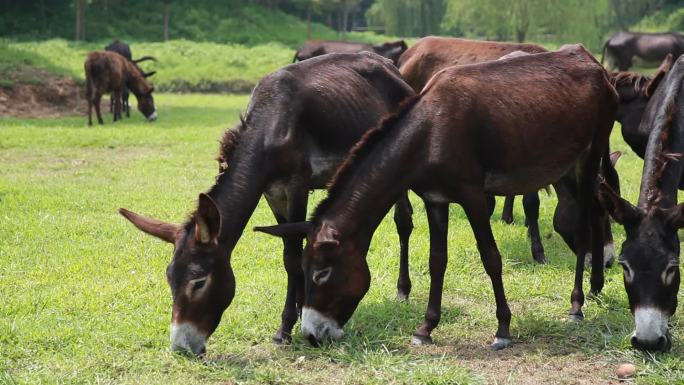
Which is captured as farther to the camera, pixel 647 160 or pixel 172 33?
pixel 172 33

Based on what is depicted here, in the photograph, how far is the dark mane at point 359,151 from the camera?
5180 millimetres

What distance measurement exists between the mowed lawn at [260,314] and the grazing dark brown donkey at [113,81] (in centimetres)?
899

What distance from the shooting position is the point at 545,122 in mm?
5684

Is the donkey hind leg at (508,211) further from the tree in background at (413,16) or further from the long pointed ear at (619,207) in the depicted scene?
the tree in background at (413,16)

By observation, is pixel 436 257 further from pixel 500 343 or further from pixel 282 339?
pixel 282 339

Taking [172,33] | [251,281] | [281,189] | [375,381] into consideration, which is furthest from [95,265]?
[172,33]

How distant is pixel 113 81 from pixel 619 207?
1660cm

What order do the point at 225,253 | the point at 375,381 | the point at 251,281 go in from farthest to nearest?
1. the point at 251,281
2. the point at 225,253
3. the point at 375,381

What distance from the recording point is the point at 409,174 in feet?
17.1

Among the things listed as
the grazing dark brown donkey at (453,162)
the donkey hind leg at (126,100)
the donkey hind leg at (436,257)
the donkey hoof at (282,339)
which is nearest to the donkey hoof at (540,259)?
the grazing dark brown donkey at (453,162)

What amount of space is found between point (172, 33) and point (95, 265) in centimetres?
3730

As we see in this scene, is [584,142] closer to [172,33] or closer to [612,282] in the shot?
[612,282]

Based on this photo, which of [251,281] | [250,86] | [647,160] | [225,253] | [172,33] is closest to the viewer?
[225,253]

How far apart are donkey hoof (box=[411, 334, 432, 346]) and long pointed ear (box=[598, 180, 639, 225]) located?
1.50 meters
